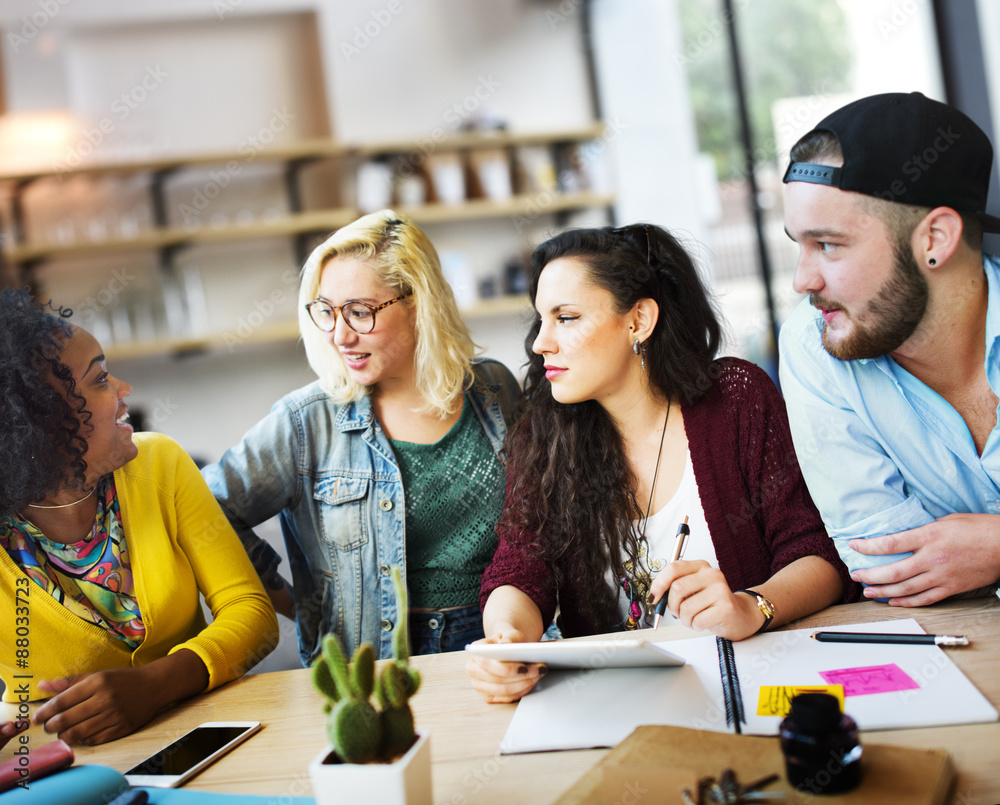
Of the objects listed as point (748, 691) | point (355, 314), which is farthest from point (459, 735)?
point (355, 314)

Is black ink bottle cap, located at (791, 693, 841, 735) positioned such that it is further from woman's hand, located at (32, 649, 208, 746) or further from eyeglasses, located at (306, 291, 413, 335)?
eyeglasses, located at (306, 291, 413, 335)

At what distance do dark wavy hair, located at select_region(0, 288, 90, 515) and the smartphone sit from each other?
0.48 meters

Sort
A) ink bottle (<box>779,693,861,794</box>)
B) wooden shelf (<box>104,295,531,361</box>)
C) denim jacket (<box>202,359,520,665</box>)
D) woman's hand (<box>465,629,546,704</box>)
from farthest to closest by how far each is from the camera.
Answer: wooden shelf (<box>104,295,531,361</box>), denim jacket (<box>202,359,520,665</box>), woman's hand (<box>465,629,546,704</box>), ink bottle (<box>779,693,861,794</box>)

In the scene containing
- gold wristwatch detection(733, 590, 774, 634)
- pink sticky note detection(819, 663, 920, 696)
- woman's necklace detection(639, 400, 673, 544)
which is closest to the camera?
pink sticky note detection(819, 663, 920, 696)

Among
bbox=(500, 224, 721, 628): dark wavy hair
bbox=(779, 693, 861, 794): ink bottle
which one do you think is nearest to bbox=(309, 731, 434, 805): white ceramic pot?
bbox=(779, 693, 861, 794): ink bottle

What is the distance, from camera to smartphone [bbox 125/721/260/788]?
3.32 ft

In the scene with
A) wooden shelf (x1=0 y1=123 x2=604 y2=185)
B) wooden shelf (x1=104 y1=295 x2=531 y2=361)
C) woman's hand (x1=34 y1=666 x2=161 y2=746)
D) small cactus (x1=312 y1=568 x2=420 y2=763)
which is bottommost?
woman's hand (x1=34 y1=666 x2=161 y2=746)

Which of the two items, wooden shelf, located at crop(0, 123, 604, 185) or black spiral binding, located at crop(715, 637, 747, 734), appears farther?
wooden shelf, located at crop(0, 123, 604, 185)

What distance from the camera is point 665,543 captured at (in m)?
1.59

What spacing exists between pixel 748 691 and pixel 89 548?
1048 millimetres

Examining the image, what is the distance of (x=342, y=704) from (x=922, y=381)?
1.10m

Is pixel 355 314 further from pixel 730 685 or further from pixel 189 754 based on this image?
pixel 730 685

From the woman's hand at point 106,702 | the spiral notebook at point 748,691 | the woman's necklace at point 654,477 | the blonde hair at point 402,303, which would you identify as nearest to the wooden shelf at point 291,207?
the blonde hair at point 402,303

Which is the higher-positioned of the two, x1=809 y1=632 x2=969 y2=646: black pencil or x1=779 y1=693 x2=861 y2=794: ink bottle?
x1=779 y1=693 x2=861 y2=794: ink bottle
